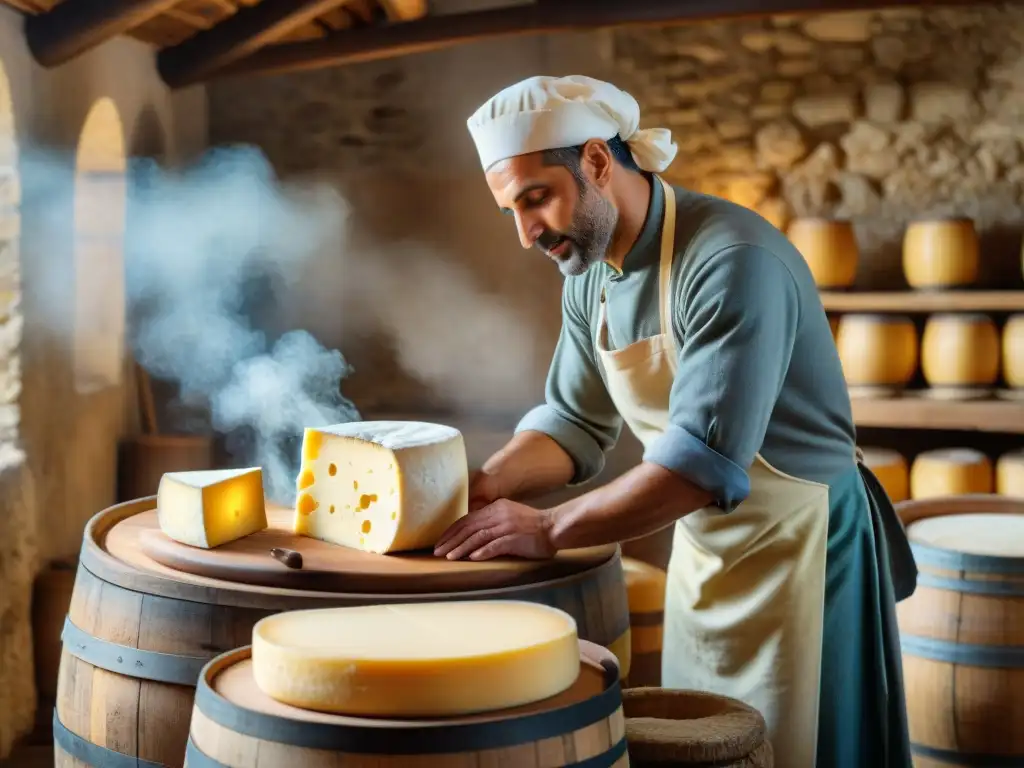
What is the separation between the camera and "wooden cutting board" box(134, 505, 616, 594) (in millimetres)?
1896

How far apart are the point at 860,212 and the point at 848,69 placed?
0.66m

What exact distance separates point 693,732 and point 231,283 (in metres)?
5.01

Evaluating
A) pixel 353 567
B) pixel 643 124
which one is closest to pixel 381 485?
pixel 353 567

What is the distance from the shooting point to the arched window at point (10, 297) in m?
4.42

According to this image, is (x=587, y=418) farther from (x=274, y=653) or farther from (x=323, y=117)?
(x=323, y=117)

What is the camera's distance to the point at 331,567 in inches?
76.5

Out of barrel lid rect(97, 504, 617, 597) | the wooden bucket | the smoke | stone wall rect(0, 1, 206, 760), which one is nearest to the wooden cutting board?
barrel lid rect(97, 504, 617, 597)

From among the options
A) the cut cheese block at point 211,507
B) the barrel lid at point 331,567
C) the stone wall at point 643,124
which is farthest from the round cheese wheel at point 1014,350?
the cut cheese block at point 211,507

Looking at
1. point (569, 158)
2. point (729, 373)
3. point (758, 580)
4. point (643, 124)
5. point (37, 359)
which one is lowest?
point (758, 580)

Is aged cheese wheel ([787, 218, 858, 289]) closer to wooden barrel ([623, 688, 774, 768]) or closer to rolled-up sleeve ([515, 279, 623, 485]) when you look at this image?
rolled-up sleeve ([515, 279, 623, 485])

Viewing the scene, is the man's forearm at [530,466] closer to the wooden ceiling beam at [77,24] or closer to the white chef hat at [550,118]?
the white chef hat at [550,118]

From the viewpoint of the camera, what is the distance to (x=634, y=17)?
5.18 meters

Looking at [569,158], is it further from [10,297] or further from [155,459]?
[155,459]

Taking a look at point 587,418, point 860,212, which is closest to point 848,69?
point 860,212
